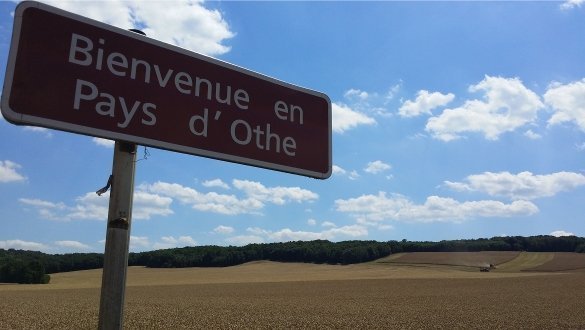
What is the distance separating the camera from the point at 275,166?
2.24m

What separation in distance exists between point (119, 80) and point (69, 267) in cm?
9569

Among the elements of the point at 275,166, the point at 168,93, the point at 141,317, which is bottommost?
the point at 141,317

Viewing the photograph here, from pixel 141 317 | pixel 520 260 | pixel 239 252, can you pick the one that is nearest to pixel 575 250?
pixel 520 260

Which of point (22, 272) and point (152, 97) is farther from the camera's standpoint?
point (22, 272)

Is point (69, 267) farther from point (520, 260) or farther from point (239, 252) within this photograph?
point (520, 260)

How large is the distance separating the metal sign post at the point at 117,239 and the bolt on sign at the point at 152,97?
0.10 metres

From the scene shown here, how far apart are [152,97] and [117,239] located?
59cm

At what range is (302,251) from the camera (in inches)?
3688

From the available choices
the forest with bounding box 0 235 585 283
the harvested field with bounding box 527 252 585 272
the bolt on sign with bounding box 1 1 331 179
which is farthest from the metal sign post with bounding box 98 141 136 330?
the forest with bounding box 0 235 585 283

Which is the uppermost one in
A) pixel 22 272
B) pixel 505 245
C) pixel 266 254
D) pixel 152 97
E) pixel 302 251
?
pixel 505 245

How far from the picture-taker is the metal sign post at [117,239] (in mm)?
1748

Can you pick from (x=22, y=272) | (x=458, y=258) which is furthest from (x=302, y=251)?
(x=22, y=272)

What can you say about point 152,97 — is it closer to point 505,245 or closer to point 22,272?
point 22,272

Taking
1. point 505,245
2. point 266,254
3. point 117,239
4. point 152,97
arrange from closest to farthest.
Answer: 1. point 117,239
2. point 152,97
3. point 266,254
4. point 505,245
